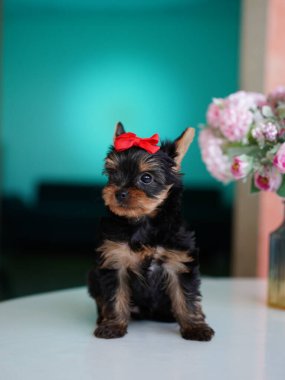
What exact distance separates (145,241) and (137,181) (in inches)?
5.7

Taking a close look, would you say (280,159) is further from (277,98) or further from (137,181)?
(137,181)

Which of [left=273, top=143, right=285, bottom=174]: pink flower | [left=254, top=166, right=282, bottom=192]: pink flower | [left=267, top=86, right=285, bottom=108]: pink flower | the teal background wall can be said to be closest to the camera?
[left=273, top=143, right=285, bottom=174]: pink flower

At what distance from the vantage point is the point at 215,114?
5.65ft

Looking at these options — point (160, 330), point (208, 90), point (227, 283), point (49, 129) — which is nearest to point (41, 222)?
point (49, 129)

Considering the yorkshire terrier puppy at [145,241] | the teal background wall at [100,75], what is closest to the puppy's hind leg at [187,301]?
the yorkshire terrier puppy at [145,241]

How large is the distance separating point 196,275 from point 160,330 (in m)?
0.18

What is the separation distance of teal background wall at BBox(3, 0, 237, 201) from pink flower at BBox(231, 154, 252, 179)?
6.24 m

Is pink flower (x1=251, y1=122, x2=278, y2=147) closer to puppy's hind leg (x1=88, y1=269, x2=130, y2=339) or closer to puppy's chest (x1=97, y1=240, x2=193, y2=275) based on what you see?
puppy's chest (x1=97, y1=240, x2=193, y2=275)

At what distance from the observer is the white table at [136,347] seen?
1.08 metres

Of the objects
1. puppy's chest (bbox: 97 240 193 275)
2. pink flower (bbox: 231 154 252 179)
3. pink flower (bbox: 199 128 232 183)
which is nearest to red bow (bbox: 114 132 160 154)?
puppy's chest (bbox: 97 240 193 275)

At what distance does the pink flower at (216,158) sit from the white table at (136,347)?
1.32 feet

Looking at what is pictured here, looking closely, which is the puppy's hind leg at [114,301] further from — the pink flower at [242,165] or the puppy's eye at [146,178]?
the pink flower at [242,165]

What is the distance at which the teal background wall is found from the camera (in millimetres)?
7832

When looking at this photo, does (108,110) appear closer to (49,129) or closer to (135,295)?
(49,129)
